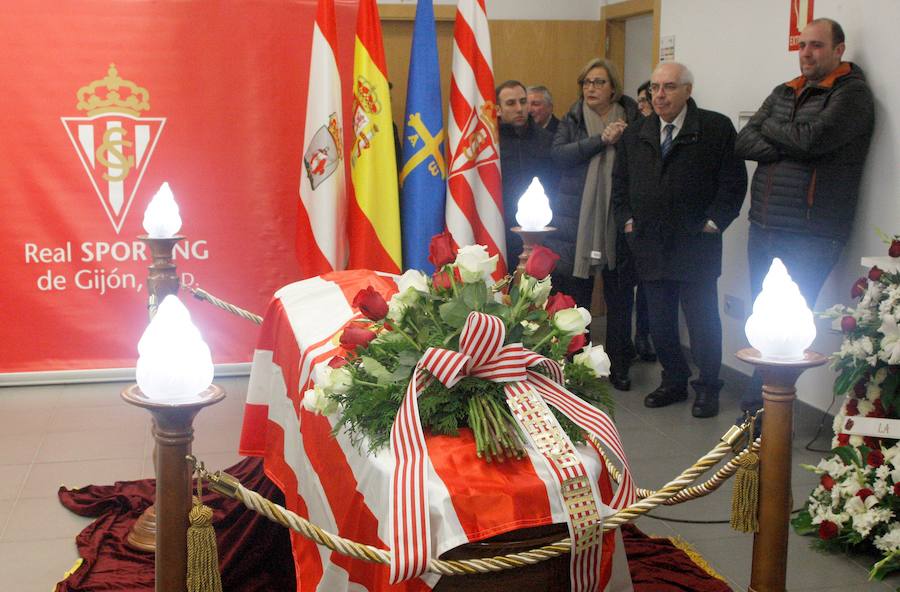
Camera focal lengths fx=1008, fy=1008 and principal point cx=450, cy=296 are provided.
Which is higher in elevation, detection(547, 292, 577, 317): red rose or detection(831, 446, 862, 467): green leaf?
detection(547, 292, 577, 317): red rose

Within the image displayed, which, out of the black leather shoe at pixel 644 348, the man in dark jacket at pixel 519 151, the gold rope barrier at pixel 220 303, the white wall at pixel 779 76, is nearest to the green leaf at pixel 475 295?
the gold rope barrier at pixel 220 303

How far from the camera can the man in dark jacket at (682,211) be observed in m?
4.46

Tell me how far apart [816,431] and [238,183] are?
3.03 m

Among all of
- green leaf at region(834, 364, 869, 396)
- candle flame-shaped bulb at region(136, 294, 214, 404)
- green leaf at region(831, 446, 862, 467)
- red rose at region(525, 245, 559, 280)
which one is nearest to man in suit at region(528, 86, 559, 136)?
green leaf at region(834, 364, 869, 396)

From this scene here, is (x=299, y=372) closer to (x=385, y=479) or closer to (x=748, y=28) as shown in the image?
(x=385, y=479)

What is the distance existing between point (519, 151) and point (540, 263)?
10.1ft

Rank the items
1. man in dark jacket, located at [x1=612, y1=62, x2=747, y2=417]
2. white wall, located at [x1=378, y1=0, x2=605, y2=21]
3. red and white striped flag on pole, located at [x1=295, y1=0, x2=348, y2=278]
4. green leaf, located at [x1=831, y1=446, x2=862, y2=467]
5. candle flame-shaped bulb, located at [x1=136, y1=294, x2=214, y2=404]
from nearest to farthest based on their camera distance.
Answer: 1. candle flame-shaped bulb, located at [x1=136, y1=294, x2=214, y2=404]
2. green leaf, located at [x1=831, y1=446, x2=862, y2=467]
3. man in dark jacket, located at [x1=612, y1=62, x2=747, y2=417]
4. red and white striped flag on pole, located at [x1=295, y1=0, x2=348, y2=278]
5. white wall, located at [x1=378, y1=0, x2=605, y2=21]

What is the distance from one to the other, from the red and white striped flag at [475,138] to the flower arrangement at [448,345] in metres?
2.76

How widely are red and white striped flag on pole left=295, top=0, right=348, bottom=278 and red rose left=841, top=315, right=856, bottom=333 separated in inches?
94.6

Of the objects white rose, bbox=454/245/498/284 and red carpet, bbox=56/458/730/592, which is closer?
white rose, bbox=454/245/498/284

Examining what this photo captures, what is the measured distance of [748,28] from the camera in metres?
5.03

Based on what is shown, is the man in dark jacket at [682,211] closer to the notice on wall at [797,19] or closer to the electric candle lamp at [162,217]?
the notice on wall at [797,19]

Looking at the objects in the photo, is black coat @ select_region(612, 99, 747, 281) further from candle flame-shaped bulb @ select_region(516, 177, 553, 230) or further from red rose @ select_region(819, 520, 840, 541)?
candle flame-shaped bulb @ select_region(516, 177, 553, 230)

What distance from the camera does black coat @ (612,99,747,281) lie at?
4457 millimetres
